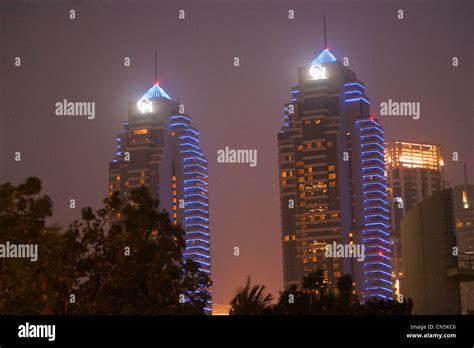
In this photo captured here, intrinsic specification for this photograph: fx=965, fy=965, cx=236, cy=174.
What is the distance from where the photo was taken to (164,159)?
112875 millimetres

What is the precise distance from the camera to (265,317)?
14023mm

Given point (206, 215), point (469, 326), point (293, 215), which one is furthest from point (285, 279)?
point (469, 326)

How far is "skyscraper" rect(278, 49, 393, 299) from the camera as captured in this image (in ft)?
528

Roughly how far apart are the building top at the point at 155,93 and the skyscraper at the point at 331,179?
45.6m

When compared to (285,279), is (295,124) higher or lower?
higher

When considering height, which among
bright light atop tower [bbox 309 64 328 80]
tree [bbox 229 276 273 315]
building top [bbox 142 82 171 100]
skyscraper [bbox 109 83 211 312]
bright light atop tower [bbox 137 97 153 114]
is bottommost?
tree [bbox 229 276 273 315]

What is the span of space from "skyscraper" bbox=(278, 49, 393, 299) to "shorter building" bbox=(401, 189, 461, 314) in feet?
Answer: 429

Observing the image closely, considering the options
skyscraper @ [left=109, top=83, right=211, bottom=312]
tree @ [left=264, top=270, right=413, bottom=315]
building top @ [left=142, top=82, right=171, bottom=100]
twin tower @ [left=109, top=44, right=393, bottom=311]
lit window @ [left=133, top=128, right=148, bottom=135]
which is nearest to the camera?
tree @ [left=264, top=270, right=413, bottom=315]

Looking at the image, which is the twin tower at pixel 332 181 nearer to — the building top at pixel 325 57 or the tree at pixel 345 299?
the building top at pixel 325 57

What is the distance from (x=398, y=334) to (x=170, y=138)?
330 ft

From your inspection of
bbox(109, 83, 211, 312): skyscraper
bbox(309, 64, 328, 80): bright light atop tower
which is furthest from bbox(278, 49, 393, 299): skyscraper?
bbox(109, 83, 211, 312): skyscraper

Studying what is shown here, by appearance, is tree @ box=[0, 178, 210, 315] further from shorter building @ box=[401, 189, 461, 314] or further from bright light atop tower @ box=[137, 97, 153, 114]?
bright light atop tower @ box=[137, 97, 153, 114]

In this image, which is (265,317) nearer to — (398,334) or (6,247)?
(398,334)

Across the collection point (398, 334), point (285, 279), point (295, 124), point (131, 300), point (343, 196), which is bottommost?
point (398, 334)
